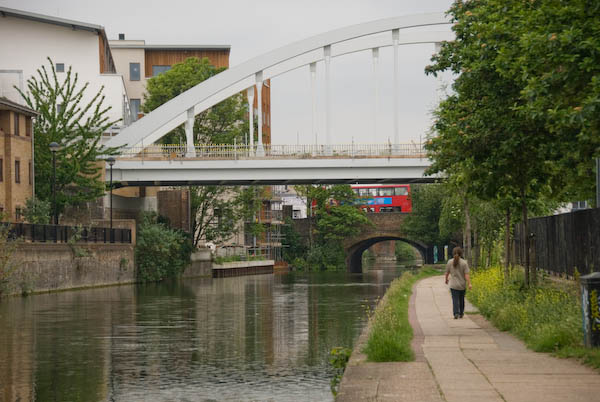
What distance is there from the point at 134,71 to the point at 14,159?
182 ft

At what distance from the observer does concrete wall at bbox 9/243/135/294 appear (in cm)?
4022

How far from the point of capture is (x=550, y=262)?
2820 cm

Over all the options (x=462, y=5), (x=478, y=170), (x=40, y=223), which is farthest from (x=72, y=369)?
(x=40, y=223)

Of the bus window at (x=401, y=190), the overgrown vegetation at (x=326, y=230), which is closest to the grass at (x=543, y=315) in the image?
the overgrown vegetation at (x=326, y=230)

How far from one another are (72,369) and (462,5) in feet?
39.6

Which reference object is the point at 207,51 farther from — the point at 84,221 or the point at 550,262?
the point at 550,262

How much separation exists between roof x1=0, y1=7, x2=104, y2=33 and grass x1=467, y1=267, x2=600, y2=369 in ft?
187

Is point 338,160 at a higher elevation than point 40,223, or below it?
higher

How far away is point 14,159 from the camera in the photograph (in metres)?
48.8

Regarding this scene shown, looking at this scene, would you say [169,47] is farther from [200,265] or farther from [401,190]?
[200,265]

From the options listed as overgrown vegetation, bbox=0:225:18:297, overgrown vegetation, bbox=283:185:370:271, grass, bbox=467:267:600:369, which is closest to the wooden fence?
grass, bbox=467:267:600:369

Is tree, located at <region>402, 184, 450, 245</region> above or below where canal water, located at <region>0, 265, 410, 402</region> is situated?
above

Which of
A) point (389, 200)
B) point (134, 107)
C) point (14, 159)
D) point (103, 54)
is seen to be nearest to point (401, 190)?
point (389, 200)

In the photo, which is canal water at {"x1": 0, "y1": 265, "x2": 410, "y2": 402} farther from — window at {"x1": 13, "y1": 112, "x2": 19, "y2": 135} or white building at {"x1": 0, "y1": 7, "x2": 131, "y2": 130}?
white building at {"x1": 0, "y1": 7, "x2": 131, "y2": 130}
